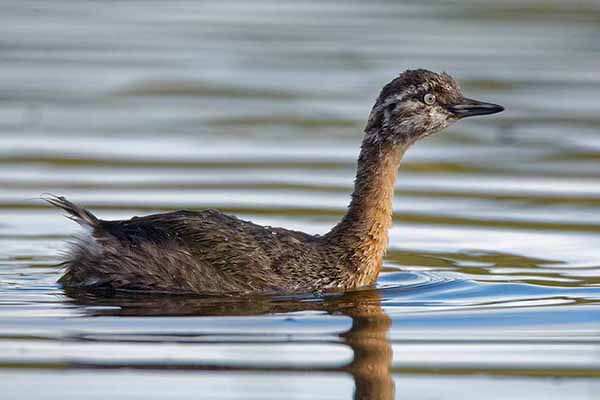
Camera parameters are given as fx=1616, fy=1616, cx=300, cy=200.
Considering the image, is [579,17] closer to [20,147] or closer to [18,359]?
[20,147]

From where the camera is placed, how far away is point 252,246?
449 inches

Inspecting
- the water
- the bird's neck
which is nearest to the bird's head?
the bird's neck


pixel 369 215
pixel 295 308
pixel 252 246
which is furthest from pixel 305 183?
pixel 295 308

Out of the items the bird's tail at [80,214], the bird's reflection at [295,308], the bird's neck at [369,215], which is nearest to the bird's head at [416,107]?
the bird's neck at [369,215]

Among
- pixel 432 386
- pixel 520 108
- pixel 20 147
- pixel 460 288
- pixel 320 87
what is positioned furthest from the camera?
pixel 320 87

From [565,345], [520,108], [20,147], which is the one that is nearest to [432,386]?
[565,345]

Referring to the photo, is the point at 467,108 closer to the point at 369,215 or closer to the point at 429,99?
the point at 429,99

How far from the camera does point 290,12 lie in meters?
26.3

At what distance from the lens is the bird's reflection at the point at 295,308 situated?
9547mm

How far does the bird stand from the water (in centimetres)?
28

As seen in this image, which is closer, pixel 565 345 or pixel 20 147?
pixel 565 345

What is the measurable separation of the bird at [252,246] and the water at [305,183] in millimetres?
276

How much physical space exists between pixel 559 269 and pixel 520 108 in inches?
268

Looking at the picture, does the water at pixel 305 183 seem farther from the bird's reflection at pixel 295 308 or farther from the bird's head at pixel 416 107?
the bird's head at pixel 416 107
